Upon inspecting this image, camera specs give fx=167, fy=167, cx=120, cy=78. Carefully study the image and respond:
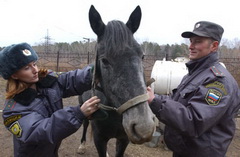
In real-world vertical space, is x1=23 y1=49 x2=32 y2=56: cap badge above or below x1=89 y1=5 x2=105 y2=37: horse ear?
below

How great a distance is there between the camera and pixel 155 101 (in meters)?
1.65

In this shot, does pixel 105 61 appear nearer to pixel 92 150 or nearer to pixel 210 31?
pixel 210 31

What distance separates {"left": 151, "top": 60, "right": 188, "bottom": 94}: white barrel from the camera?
16.5ft

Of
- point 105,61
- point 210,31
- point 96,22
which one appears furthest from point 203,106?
point 96,22

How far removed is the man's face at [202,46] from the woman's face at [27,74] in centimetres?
188

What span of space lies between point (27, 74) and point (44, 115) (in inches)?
18.3

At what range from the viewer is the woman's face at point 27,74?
1722 millimetres

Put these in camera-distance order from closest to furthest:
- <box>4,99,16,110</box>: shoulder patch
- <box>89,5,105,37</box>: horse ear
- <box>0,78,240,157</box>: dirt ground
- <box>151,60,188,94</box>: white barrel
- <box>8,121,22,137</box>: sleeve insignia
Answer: <box>8,121,22,137</box>: sleeve insignia < <box>4,99,16,110</box>: shoulder patch < <box>89,5,105,37</box>: horse ear < <box>0,78,240,157</box>: dirt ground < <box>151,60,188,94</box>: white barrel

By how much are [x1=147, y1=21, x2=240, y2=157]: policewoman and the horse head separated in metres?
0.30

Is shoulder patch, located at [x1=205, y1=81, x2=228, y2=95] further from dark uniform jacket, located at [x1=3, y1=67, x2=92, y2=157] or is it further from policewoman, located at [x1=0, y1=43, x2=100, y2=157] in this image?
dark uniform jacket, located at [x1=3, y1=67, x2=92, y2=157]

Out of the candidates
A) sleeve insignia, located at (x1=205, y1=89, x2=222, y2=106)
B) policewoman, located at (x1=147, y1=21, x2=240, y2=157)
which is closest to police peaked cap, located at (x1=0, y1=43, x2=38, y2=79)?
policewoman, located at (x1=147, y1=21, x2=240, y2=157)

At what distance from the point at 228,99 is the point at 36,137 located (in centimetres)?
180

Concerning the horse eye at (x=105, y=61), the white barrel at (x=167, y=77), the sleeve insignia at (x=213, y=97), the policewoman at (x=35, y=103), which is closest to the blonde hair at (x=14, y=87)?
the policewoman at (x=35, y=103)

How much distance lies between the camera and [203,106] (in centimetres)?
159
